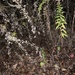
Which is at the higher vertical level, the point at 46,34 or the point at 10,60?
the point at 46,34

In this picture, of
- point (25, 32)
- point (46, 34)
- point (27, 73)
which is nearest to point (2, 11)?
point (25, 32)

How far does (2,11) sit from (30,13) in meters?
0.33

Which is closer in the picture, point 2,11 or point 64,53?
point 2,11

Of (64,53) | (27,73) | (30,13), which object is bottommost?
(27,73)

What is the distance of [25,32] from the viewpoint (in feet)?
8.71

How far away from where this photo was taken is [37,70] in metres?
2.48

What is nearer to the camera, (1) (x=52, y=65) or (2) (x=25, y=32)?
(1) (x=52, y=65)

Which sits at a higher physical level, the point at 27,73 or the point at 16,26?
the point at 16,26

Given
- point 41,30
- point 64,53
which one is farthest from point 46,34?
point 64,53

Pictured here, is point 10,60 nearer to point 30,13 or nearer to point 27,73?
point 27,73

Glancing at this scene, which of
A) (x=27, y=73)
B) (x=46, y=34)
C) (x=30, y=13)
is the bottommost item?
(x=27, y=73)

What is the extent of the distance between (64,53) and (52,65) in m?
0.23

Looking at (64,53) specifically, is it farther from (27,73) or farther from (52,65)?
(27,73)

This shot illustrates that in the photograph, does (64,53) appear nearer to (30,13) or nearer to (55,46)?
(55,46)
